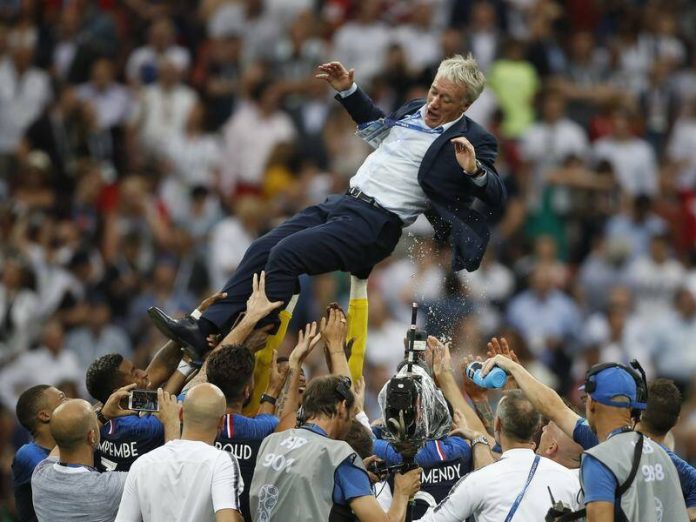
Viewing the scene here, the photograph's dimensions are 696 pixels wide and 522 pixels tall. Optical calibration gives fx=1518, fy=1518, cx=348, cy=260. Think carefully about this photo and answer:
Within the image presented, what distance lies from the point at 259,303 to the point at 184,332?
0.49 m

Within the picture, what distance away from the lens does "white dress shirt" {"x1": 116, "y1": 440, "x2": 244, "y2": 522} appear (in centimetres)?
812

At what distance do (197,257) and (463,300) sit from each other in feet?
16.0

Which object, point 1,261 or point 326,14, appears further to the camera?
point 326,14

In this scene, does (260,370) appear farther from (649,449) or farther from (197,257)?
(197,257)

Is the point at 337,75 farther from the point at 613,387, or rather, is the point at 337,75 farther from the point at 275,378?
the point at 613,387

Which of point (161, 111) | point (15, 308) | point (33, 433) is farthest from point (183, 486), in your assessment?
point (161, 111)

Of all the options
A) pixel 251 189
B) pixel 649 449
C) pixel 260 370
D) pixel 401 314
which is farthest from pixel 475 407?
pixel 251 189

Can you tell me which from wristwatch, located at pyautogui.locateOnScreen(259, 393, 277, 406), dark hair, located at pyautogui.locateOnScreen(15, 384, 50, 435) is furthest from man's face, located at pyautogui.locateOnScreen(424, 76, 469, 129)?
dark hair, located at pyautogui.locateOnScreen(15, 384, 50, 435)

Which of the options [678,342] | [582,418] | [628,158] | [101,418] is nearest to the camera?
[582,418]

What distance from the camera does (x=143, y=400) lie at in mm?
8781

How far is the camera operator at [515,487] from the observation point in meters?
8.23

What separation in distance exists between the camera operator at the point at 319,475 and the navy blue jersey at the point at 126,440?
909mm

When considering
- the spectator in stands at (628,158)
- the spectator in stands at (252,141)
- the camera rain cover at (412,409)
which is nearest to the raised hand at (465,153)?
the camera rain cover at (412,409)

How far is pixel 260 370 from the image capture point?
974cm
